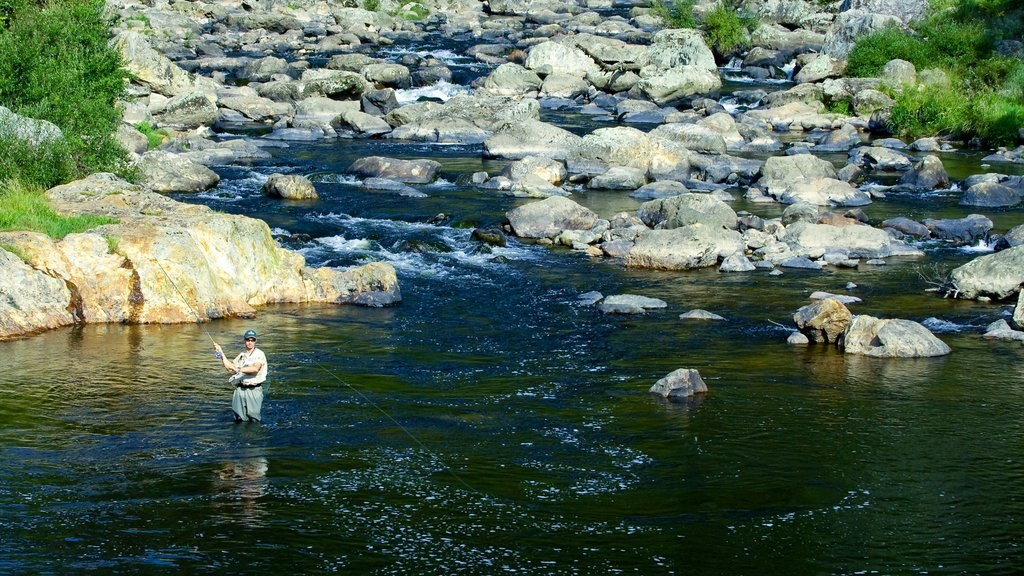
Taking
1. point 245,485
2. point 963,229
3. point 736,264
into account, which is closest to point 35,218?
point 245,485

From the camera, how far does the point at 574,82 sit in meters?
54.2

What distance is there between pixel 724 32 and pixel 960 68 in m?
15.7

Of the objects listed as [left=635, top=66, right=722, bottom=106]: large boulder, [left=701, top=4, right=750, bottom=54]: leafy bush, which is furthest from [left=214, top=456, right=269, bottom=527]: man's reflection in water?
[left=701, top=4, right=750, bottom=54]: leafy bush

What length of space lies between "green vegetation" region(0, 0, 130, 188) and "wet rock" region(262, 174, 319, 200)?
4465 millimetres

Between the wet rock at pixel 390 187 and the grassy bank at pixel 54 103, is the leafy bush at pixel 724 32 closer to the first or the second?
the wet rock at pixel 390 187

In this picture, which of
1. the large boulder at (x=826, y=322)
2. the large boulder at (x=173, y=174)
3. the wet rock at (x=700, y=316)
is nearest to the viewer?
the large boulder at (x=826, y=322)

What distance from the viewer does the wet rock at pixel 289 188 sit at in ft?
105

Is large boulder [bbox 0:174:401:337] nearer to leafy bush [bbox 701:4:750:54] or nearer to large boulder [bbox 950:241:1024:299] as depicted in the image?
large boulder [bbox 950:241:1024:299]

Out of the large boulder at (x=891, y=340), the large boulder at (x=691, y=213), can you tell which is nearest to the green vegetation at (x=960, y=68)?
the large boulder at (x=691, y=213)

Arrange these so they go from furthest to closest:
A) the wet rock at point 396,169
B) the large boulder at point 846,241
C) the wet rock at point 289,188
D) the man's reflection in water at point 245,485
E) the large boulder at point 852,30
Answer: the large boulder at point 852,30 < the wet rock at point 396,169 < the wet rock at point 289,188 < the large boulder at point 846,241 < the man's reflection in water at point 245,485

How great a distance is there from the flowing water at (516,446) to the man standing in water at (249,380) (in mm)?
217

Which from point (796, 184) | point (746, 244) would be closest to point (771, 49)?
point (796, 184)

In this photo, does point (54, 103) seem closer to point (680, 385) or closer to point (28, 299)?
point (28, 299)

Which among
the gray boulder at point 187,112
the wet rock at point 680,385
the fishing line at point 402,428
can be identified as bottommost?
the fishing line at point 402,428
